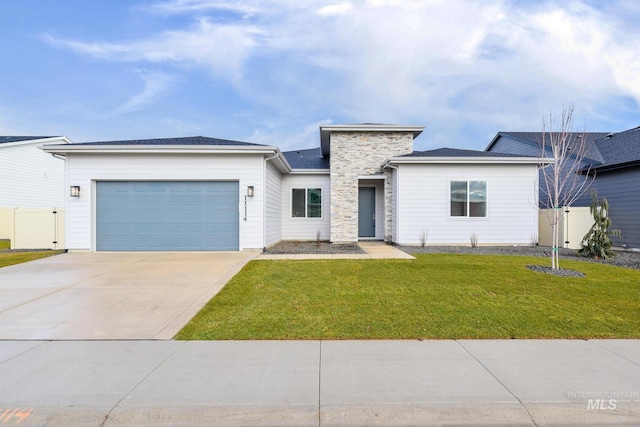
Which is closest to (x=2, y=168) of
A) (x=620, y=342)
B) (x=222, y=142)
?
(x=222, y=142)

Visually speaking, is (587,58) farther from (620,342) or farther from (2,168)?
(2,168)

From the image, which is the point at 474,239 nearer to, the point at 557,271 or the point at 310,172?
the point at 557,271

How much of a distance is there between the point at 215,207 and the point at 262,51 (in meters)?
10.3

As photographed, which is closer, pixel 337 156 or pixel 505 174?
pixel 505 174

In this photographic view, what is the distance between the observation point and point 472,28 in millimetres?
13523

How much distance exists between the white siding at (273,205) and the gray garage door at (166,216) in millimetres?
1196

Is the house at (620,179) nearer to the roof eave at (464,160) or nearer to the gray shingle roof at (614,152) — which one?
the gray shingle roof at (614,152)

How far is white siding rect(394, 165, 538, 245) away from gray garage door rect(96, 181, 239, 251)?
6.77 m

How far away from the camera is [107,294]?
6184 millimetres

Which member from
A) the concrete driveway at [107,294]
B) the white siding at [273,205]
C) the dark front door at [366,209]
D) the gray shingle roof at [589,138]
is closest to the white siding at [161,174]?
the white siding at [273,205]

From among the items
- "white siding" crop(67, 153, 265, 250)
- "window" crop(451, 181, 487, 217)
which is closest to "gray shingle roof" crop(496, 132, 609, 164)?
"window" crop(451, 181, 487, 217)

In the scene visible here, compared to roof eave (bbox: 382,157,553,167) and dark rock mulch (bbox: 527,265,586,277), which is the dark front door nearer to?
roof eave (bbox: 382,157,553,167)

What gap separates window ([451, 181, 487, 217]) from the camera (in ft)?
43.1

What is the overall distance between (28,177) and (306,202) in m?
18.4
